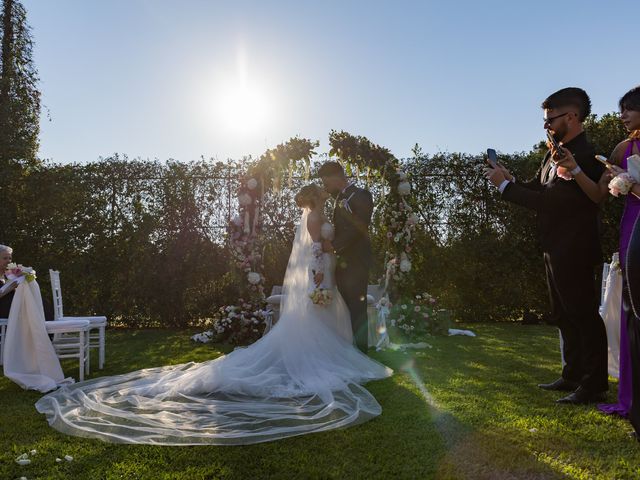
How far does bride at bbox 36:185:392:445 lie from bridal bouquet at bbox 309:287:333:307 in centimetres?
7

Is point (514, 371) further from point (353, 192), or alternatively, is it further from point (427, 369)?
point (353, 192)

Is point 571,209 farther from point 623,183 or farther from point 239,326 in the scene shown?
point 239,326

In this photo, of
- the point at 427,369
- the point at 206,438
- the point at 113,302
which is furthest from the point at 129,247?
the point at 206,438

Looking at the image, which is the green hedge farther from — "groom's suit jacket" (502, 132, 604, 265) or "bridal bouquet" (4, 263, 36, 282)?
"groom's suit jacket" (502, 132, 604, 265)

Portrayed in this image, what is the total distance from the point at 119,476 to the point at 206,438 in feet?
1.91

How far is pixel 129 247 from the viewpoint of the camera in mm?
9141

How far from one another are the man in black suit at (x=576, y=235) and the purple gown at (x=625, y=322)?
37 centimetres

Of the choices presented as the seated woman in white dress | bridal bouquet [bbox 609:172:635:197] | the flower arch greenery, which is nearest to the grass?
bridal bouquet [bbox 609:172:635:197]

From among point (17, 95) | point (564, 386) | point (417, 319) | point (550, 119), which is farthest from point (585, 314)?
point (17, 95)

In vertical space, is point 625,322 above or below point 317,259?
below

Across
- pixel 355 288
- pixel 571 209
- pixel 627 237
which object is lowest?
pixel 355 288

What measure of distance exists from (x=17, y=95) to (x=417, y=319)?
378 inches

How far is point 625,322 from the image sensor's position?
308 centimetres

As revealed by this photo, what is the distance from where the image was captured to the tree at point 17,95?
9305 mm
